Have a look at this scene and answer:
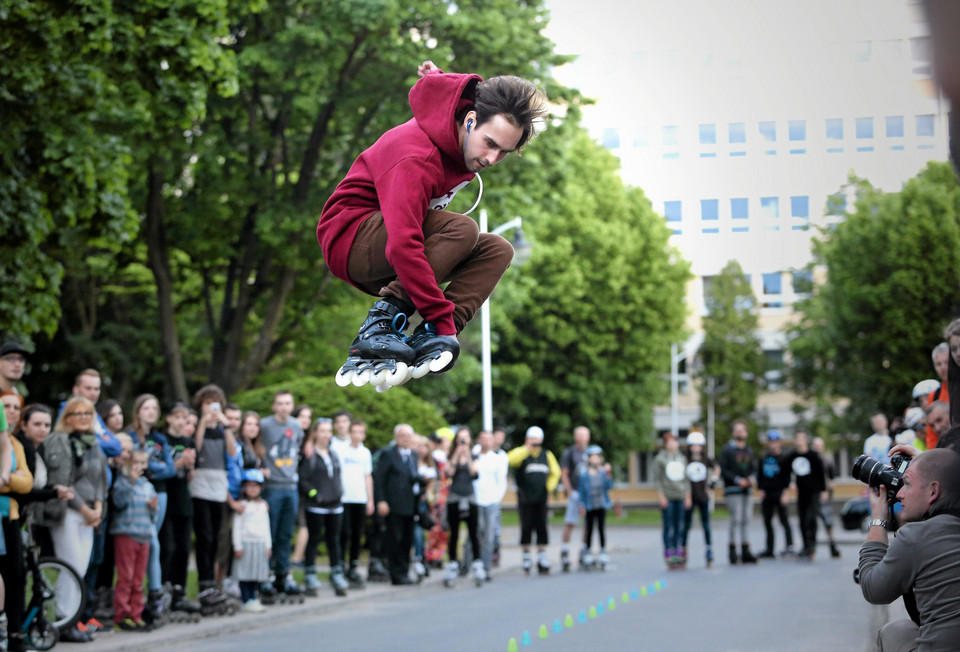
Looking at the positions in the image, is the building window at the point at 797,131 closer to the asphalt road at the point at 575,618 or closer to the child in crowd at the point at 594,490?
the child in crowd at the point at 594,490

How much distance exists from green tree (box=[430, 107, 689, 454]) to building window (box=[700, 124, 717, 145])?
35.4 meters

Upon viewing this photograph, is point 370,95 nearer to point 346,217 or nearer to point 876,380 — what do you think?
point 346,217

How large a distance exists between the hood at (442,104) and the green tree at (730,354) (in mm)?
60645

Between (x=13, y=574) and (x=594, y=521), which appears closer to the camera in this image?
(x=13, y=574)

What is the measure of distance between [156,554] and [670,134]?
6728 centimetres

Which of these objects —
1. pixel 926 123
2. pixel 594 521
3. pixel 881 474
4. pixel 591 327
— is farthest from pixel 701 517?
pixel 591 327

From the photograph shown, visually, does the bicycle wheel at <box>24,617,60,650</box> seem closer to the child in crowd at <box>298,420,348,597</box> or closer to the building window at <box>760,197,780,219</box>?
the child in crowd at <box>298,420,348,597</box>

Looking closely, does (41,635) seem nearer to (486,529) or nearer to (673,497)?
(486,529)

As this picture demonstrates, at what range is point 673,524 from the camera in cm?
1936

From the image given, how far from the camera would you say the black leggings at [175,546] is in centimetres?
1173

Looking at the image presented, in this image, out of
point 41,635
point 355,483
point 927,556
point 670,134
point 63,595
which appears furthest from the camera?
point 670,134

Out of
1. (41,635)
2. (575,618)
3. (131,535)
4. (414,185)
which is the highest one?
(414,185)

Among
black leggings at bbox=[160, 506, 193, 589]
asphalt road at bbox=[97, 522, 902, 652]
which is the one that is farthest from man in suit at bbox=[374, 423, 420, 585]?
black leggings at bbox=[160, 506, 193, 589]

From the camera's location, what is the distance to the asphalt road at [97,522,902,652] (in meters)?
10.7
